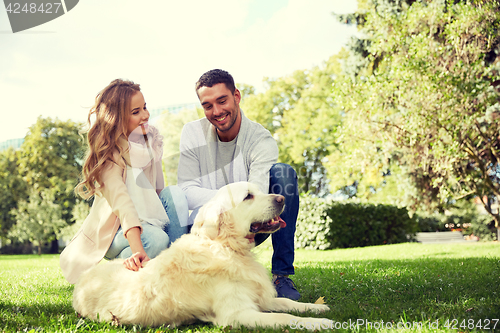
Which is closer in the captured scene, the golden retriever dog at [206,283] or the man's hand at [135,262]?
the golden retriever dog at [206,283]

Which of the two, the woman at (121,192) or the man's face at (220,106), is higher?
the man's face at (220,106)

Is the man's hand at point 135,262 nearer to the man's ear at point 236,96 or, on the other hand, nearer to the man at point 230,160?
the man at point 230,160

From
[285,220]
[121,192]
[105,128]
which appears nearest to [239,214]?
[285,220]

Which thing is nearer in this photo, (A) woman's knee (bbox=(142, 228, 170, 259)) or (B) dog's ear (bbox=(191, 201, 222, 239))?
(B) dog's ear (bbox=(191, 201, 222, 239))

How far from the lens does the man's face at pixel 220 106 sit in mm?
3719

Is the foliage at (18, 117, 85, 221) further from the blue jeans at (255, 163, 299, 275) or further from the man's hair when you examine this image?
the blue jeans at (255, 163, 299, 275)

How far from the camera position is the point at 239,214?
2.95 m

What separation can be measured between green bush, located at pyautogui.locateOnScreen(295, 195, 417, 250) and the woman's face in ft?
32.7

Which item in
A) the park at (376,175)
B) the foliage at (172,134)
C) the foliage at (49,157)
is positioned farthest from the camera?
the foliage at (49,157)

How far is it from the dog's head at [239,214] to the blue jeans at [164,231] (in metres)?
0.56

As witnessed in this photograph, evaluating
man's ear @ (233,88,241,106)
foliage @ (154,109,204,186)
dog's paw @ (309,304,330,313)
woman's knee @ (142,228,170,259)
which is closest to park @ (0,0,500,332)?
foliage @ (154,109,204,186)

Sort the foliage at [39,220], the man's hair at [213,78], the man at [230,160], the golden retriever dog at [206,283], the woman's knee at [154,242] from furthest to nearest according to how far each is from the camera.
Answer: the foliage at [39,220] < the man's hair at [213,78] < the man at [230,160] < the woman's knee at [154,242] < the golden retriever dog at [206,283]

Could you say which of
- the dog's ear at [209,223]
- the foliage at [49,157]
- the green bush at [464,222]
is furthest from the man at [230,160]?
the foliage at [49,157]

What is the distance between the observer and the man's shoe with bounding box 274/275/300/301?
341cm
